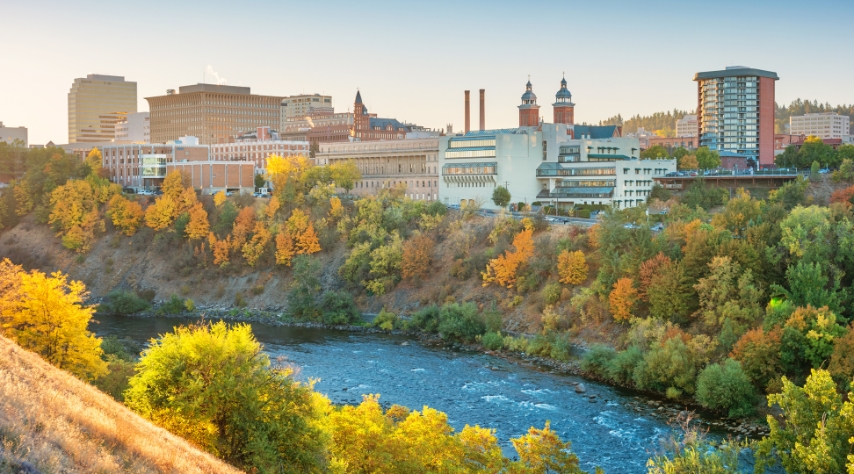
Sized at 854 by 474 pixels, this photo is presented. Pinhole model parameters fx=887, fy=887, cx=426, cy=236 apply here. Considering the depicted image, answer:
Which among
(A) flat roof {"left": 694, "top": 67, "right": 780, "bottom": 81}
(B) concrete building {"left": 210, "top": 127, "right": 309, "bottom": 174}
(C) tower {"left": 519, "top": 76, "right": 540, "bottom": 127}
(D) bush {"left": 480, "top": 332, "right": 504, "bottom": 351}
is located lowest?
(D) bush {"left": 480, "top": 332, "right": 504, "bottom": 351}

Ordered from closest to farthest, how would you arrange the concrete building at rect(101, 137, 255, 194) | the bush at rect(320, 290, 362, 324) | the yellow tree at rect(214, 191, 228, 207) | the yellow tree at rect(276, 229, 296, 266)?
the bush at rect(320, 290, 362, 324) < the yellow tree at rect(276, 229, 296, 266) < the yellow tree at rect(214, 191, 228, 207) < the concrete building at rect(101, 137, 255, 194)

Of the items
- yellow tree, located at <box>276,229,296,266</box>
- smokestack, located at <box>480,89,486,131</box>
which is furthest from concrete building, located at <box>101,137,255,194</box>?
smokestack, located at <box>480,89,486,131</box>

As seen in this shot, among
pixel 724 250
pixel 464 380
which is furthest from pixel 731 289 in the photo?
pixel 464 380

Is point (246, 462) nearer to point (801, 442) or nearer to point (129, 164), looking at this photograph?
point (801, 442)

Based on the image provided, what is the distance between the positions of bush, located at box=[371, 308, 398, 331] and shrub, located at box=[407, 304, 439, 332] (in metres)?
2.12

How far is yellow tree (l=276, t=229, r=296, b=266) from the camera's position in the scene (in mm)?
94125

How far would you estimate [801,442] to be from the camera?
34250 millimetres

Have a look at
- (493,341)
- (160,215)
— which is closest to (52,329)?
(493,341)

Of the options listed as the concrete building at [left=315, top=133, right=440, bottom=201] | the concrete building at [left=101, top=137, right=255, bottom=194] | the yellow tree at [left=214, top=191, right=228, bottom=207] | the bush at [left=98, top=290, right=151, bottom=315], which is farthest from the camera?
the concrete building at [left=101, top=137, right=255, bottom=194]

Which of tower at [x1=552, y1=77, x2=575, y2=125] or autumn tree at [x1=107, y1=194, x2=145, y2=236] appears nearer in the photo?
autumn tree at [x1=107, y1=194, x2=145, y2=236]

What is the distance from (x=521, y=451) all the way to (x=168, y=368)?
13355 millimetres

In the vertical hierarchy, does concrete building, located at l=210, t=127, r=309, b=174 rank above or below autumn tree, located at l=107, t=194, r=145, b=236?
above

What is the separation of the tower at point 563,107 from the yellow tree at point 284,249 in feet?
166

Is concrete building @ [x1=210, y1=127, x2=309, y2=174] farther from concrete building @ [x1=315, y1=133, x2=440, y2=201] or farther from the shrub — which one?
the shrub
